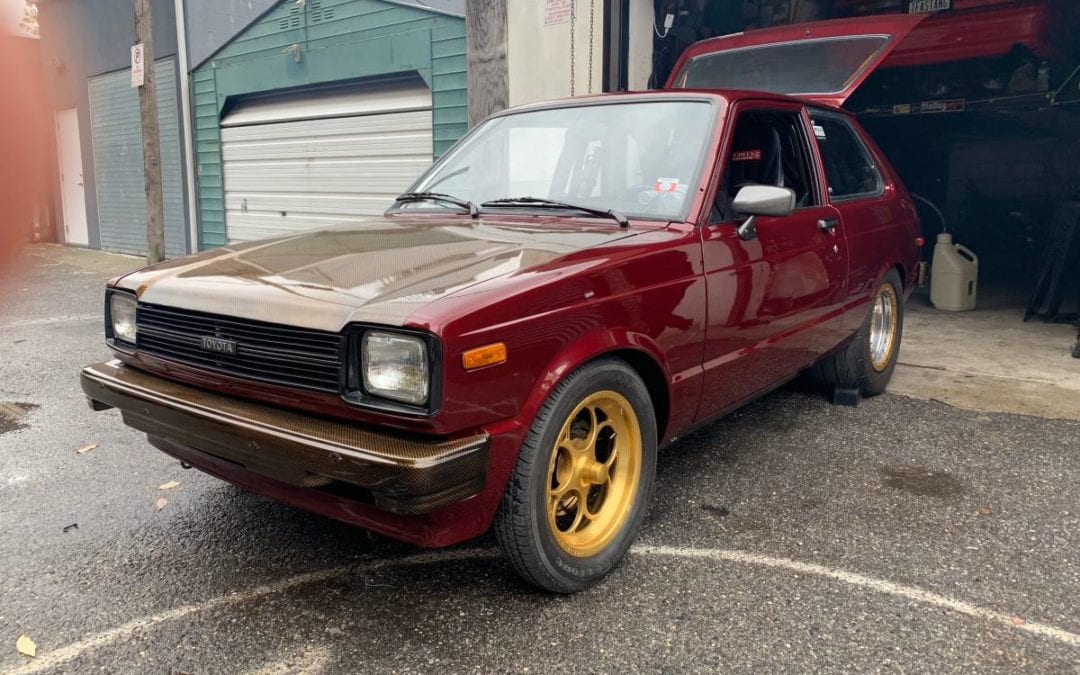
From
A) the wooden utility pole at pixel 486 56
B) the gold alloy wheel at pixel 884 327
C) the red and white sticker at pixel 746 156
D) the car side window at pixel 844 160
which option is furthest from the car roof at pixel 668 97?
the wooden utility pole at pixel 486 56

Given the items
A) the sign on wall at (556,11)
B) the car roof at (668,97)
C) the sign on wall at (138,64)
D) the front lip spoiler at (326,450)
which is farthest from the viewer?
the sign on wall at (138,64)

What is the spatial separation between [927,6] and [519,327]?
23.7 ft

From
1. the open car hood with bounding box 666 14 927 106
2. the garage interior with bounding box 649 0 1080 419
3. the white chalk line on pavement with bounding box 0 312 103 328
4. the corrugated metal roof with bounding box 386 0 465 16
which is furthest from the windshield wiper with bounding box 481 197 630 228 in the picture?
the white chalk line on pavement with bounding box 0 312 103 328

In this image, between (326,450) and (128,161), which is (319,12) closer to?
(128,161)

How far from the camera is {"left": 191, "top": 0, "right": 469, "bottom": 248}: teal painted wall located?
893 centimetres

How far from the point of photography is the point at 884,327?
4977 mm

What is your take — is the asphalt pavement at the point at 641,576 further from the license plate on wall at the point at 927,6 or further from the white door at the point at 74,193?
the white door at the point at 74,193

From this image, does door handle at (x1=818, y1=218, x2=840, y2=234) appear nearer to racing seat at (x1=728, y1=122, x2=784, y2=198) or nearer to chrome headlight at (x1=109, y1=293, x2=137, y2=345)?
racing seat at (x1=728, y1=122, x2=784, y2=198)

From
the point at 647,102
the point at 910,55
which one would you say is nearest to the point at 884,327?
the point at 647,102

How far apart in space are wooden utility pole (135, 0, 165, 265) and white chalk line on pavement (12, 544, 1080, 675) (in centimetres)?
759

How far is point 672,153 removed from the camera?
3363 millimetres

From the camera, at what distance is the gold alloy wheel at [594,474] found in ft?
8.85

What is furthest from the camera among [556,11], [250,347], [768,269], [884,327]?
[556,11]

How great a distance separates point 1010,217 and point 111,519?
12.8 metres
